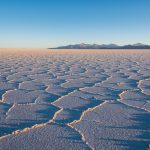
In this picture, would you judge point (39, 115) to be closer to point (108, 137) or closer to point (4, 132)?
point (4, 132)

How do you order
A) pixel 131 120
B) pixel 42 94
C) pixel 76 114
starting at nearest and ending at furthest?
pixel 131 120 < pixel 76 114 < pixel 42 94

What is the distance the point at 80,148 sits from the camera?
1.40 metres

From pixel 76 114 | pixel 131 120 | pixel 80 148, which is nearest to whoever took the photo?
pixel 80 148

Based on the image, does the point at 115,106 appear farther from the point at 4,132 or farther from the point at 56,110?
the point at 4,132

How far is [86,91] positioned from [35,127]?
4.03 feet

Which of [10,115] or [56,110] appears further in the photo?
[56,110]

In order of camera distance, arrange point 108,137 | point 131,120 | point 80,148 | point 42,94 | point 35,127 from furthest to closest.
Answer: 1. point 42,94
2. point 131,120
3. point 35,127
4. point 108,137
5. point 80,148

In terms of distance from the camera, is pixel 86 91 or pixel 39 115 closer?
pixel 39 115

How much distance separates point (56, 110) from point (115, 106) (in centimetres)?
45

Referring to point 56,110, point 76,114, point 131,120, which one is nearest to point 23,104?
point 56,110

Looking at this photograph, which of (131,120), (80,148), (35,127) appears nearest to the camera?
(80,148)

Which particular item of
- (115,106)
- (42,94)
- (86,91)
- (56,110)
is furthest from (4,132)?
(86,91)

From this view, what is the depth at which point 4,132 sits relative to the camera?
1597mm

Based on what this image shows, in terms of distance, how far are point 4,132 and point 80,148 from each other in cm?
45
